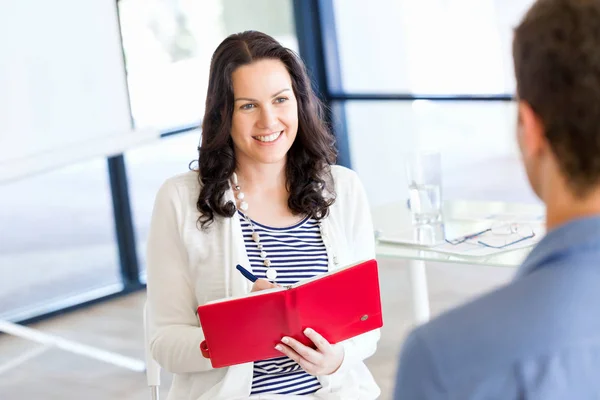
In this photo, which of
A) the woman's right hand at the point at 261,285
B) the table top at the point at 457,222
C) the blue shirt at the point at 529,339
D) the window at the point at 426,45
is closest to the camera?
the blue shirt at the point at 529,339

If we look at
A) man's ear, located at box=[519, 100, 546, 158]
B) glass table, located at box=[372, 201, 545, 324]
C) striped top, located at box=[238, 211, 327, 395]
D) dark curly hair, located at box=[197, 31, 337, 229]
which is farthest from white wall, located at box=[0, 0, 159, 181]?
man's ear, located at box=[519, 100, 546, 158]

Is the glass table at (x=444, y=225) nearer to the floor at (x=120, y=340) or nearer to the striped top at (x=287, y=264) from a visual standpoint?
the striped top at (x=287, y=264)

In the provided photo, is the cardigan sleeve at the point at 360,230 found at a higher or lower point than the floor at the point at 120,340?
higher

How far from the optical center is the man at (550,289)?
727 mm

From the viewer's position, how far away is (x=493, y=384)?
74 centimetres

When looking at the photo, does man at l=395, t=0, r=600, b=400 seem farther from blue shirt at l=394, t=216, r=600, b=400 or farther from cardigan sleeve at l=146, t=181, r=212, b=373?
cardigan sleeve at l=146, t=181, r=212, b=373

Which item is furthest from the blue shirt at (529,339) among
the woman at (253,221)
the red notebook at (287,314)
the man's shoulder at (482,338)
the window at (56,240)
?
the window at (56,240)

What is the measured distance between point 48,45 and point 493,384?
303 centimetres

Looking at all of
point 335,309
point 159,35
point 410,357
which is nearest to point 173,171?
point 159,35

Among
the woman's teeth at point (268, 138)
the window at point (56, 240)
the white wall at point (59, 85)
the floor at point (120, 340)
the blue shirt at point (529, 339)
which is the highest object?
the white wall at point (59, 85)

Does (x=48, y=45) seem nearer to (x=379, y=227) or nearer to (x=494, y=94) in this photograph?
(x=379, y=227)

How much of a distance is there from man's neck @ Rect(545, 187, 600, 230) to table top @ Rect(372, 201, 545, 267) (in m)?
1.54

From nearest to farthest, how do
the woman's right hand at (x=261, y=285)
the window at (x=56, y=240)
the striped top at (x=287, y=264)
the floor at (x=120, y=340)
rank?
the woman's right hand at (x=261, y=285) < the striped top at (x=287, y=264) < the floor at (x=120, y=340) < the window at (x=56, y=240)

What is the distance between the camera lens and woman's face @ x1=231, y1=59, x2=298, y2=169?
2.08 m
